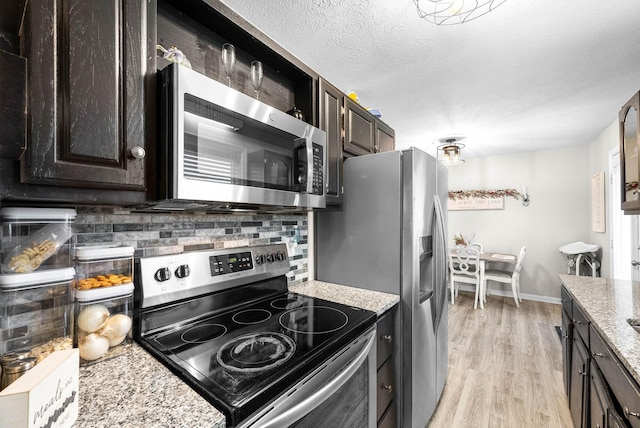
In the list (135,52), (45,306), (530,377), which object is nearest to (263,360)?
(45,306)

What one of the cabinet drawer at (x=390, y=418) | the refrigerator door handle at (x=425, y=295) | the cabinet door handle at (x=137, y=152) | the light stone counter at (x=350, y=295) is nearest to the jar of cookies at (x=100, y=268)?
the cabinet door handle at (x=137, y=152)

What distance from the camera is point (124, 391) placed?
28.5 inches

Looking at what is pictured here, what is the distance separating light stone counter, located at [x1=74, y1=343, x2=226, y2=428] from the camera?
0.62 meters

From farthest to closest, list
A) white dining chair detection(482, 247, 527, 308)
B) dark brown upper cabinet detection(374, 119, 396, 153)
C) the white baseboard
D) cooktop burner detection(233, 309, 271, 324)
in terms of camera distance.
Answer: the white baseboard → white dining chair detection(482, 247, 527, 308) → dark brown upper cabinet detection(374, 119, 396, 153) → cooktop burner detection(233, 309, 271, 324)

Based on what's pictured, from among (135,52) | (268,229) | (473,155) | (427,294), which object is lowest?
(427,294)

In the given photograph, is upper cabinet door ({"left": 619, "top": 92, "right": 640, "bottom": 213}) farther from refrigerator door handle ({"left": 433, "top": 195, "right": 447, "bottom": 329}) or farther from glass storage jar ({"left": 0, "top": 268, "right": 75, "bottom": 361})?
glass storage jar ({"left": 0, "top": 268, "right": 75, "bottom": 361})

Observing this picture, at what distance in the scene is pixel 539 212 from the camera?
4.56 metres

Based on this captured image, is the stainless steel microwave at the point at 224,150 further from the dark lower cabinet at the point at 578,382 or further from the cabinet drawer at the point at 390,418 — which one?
the dark lower cabinet at the point at 578,382

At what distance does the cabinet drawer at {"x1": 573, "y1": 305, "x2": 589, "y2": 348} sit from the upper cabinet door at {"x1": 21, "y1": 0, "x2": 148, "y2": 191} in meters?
2.11

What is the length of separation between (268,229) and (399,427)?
1.33 m

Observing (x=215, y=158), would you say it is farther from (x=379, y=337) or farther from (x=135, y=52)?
(x=379, y=337)

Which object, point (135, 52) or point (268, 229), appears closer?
point (135, 52)

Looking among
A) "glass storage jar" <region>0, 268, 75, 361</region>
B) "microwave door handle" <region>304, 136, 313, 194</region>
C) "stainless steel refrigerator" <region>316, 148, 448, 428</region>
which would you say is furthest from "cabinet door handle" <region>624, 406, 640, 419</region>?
"glass storage jar" <region>0, 268, 75, 361</region>

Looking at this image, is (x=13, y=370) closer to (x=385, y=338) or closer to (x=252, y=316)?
(x=252, y=316)
